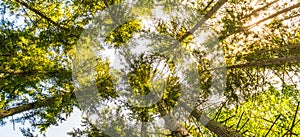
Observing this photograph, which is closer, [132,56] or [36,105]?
[132,56]

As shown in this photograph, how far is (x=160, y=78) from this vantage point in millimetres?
7684

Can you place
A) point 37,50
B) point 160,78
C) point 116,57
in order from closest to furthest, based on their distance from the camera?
1. point 160,78
2. point 116,57
3. point 37,50

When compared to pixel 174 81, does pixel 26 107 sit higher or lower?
higher

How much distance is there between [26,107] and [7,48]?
6.72 ft

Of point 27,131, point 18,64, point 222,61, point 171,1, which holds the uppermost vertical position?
point 171,1

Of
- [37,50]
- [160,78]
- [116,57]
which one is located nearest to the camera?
[160,78]

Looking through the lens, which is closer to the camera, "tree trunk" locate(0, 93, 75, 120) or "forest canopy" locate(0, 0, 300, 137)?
"forest canopy" locate(0, 0, 300, 137)

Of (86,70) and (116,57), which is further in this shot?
(86,70)

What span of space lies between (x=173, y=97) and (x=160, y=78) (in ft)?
2.50

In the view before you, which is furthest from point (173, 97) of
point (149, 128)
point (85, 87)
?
point (85, 87)

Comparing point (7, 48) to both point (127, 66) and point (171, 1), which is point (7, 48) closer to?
point (127, 66)

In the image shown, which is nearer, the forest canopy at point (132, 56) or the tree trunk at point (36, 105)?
the forest canopy at point (132, 56)

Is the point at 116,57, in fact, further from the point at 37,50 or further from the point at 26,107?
the point at 26,107

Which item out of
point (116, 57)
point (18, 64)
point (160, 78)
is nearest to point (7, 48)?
point (18, 64)
